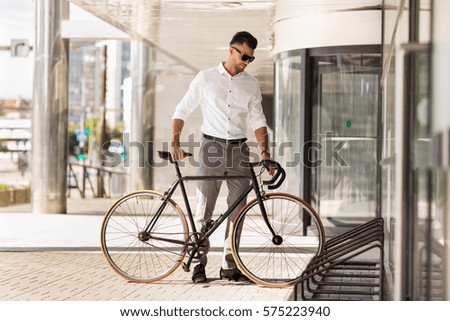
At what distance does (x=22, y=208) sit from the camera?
14391mm

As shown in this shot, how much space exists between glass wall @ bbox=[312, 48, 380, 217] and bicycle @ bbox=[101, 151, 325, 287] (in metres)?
3.74

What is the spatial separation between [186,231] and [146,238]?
26 cm

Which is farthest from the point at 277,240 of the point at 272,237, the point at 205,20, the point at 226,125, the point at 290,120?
the point at 205,20

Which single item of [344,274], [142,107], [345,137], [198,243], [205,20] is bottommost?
[344,274]

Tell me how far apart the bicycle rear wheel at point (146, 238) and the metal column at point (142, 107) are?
8194mm

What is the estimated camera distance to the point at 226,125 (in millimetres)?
5941

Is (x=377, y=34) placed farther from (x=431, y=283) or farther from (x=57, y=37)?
(x=431, y=283)

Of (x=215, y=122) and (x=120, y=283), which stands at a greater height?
(x=215, y=122)

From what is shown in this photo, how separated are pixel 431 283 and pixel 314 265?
1.74m

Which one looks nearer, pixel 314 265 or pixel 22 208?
pixel 314 265

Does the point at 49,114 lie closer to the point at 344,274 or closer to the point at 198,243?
the point at 198,243

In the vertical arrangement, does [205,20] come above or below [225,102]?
above
